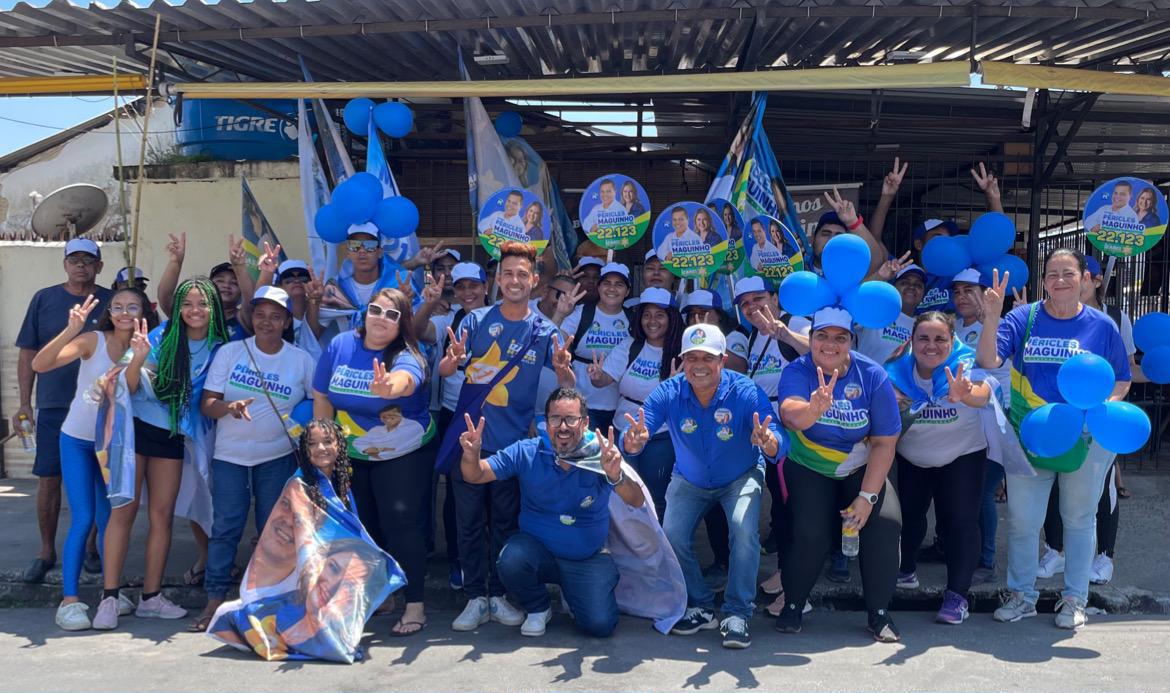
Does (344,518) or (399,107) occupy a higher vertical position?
(399,107)

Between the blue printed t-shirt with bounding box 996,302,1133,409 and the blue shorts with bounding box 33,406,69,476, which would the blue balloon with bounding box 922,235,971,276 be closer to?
the blue printed t-shirt with bounding box 996,302,1133,409

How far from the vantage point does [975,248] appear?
5844mm

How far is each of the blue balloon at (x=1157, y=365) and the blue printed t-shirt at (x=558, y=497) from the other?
3.23 m

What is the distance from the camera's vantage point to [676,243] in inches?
231

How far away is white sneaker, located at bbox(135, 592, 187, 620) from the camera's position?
5.13 metres

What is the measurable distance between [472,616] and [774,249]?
8.98 ft

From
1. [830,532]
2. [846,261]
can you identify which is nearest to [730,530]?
[830,532]

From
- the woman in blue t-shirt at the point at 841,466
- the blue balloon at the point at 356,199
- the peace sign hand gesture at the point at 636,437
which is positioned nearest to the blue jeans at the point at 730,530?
the woman in blue t-shirt at the point at 841,466

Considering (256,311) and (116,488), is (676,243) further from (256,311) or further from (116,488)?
(116,488)

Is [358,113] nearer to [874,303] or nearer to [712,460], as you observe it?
[712,460]

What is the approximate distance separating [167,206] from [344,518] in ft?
14.4

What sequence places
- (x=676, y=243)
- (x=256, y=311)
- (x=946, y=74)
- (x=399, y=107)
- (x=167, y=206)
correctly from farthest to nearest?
(x=167, y=206) → (x=399, y=107) → (x=676, y=243) → (x=946, y=74) → (x=256, y=311)

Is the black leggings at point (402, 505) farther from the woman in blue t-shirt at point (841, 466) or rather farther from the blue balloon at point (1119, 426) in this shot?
the blue balloon at point (1119, 426)

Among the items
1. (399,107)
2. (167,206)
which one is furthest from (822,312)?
(167,206)
